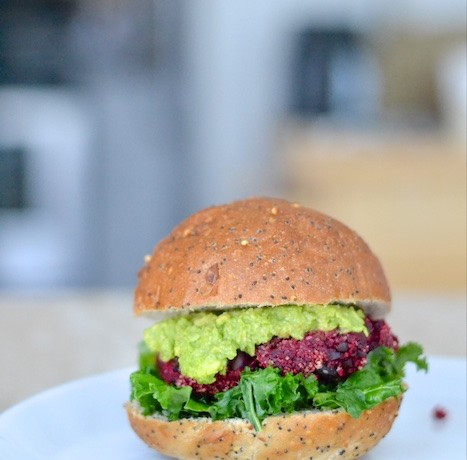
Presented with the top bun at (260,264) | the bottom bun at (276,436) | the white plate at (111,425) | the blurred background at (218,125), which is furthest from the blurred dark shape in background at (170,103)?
the bottom bun at (276,436)

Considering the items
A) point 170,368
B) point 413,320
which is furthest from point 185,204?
point 170,368

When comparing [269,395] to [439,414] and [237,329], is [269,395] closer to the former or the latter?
[237,329]

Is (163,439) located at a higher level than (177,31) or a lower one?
lower

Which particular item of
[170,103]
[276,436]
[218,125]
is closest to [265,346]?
[276,436]

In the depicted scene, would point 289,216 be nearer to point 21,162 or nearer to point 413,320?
point 413,320

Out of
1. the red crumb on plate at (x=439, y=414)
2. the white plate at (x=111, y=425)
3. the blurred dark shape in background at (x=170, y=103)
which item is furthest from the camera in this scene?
the blurred dark shape in background at (x=170, y=103)

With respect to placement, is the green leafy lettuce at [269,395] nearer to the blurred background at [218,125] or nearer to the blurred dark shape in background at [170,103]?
the blurred background at [218,125]
